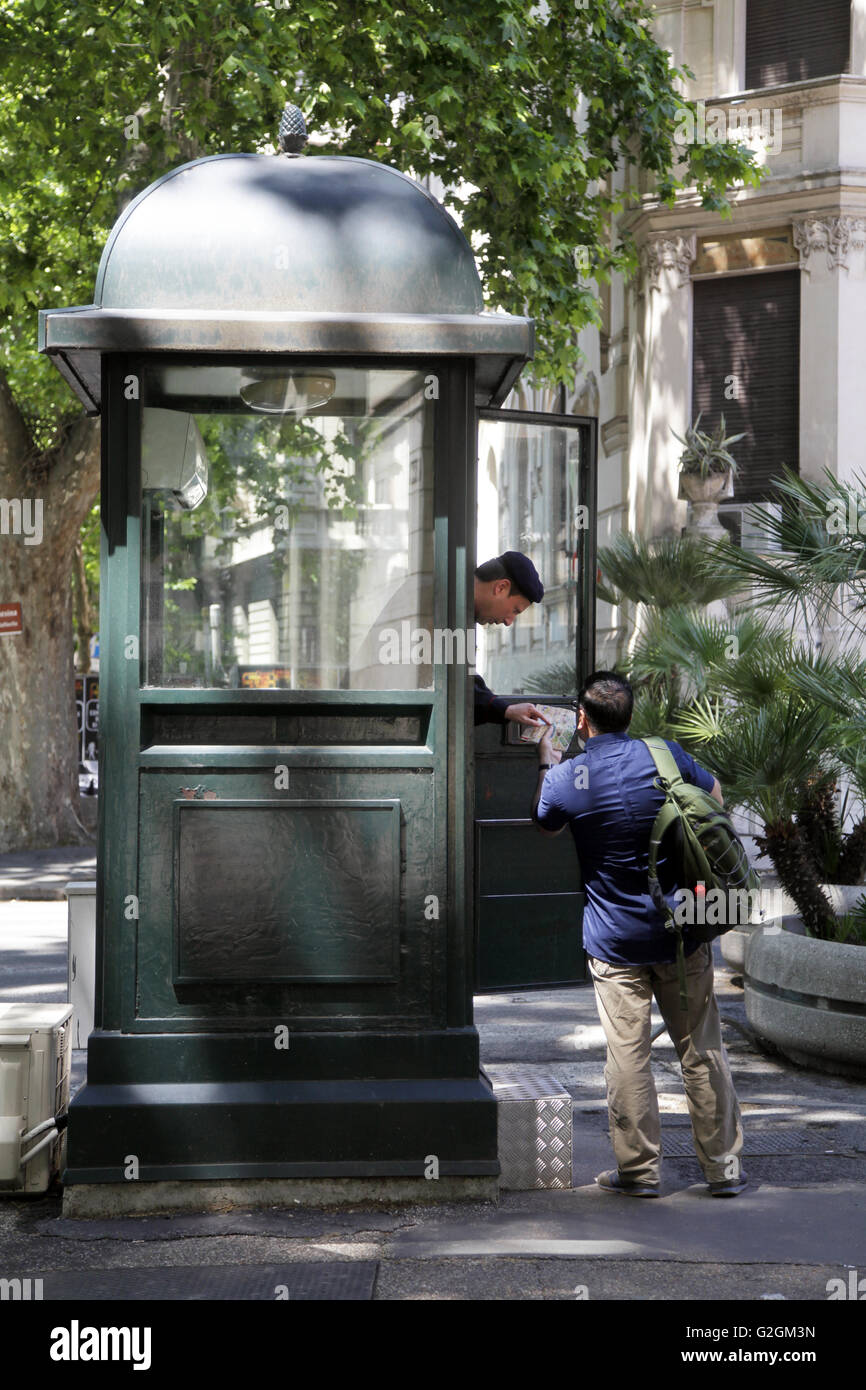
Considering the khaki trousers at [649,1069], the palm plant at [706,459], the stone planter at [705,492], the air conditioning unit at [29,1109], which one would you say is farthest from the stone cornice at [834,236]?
the air conditioning unit at [29,1109]

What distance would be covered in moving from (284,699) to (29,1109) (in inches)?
63.3

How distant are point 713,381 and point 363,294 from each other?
1612 cm

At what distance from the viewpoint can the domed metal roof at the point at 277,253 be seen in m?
5.18

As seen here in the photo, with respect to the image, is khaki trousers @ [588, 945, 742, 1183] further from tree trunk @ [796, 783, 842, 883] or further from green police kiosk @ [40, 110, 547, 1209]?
tree trunk @ [796, 783, 842, 883]

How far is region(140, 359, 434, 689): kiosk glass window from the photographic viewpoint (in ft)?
17.5

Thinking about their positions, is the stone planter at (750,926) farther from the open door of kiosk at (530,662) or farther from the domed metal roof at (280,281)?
the domed metal roof at (280,281)

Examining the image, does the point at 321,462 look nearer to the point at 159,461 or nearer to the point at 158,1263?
the point at 159,461

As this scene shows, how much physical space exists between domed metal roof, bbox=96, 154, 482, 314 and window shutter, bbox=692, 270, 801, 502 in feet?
49.0

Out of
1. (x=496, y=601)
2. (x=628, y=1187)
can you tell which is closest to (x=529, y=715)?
(x=496, y=601)

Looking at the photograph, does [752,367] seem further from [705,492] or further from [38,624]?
[38,624]

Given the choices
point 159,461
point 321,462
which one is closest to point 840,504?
point 321,462

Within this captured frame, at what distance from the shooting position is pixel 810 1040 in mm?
7223

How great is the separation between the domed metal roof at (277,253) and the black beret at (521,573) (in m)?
1.34

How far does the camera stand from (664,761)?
17.7 ft
